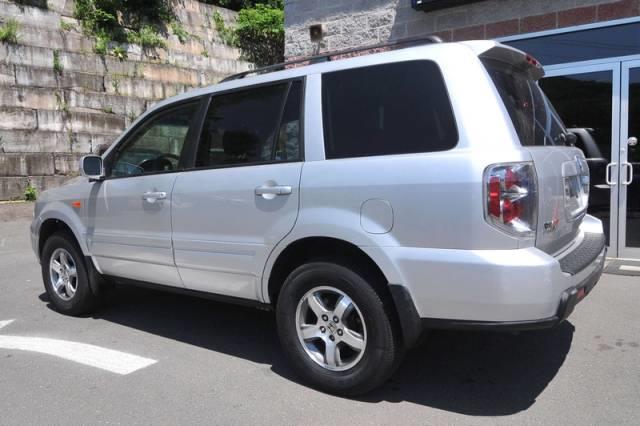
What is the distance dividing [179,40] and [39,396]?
1596cm

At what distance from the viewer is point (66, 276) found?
5.19 metres

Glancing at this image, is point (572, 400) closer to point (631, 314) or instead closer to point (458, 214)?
point (458, 214)

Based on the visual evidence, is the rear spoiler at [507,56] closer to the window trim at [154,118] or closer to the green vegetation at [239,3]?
the window trim at [154,118]

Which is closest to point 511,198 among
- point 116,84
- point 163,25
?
point 116,84

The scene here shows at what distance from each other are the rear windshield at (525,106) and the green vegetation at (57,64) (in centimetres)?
1303

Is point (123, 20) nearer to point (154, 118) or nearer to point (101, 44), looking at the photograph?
point (101, 44)

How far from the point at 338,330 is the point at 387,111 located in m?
1.31

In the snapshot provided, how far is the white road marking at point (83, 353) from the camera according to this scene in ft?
13.1

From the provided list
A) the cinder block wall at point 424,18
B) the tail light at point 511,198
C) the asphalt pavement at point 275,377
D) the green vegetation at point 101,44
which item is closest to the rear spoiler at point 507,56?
the tail light at point 511,198

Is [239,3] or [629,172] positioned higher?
[239,3]

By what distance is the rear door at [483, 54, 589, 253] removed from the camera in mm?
3004

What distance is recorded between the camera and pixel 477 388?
11.5 ft

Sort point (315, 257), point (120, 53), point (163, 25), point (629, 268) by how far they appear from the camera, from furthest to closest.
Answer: point (163, 25), point (120, 53), point (629, 268), point (315, 257)

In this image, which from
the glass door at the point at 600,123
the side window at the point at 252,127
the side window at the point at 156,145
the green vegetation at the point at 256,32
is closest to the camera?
the side window at the point at 252,127
